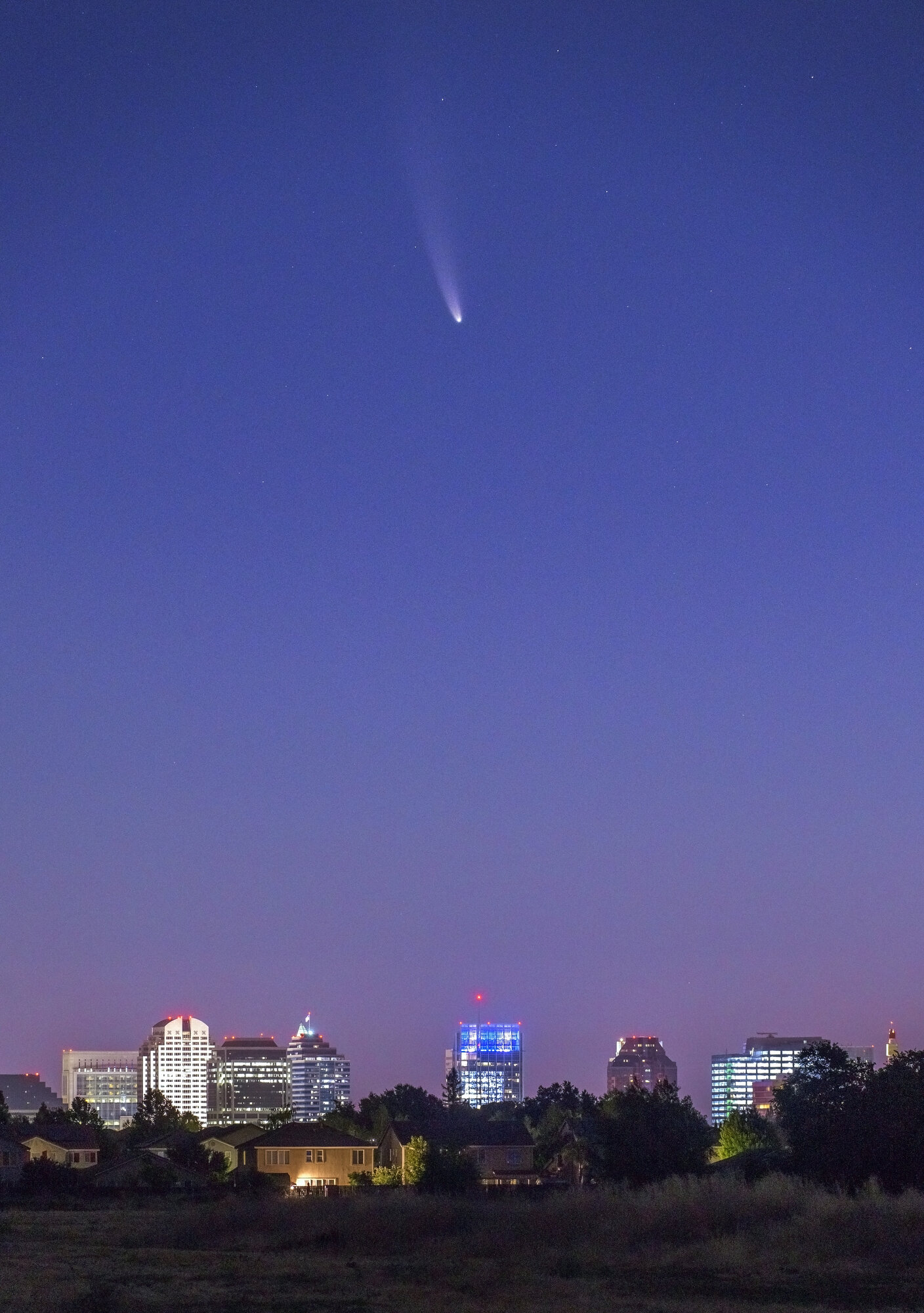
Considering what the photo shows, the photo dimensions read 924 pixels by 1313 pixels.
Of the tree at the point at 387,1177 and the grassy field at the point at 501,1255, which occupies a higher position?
the grassy field at the point at 501,1255

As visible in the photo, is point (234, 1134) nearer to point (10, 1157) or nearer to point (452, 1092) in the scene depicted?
point (10, 1157)

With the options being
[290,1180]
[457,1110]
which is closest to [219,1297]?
[290,1180]

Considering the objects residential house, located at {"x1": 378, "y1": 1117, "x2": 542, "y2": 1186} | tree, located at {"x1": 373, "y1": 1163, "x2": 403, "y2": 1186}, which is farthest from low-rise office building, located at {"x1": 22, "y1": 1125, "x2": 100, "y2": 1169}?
tree, located at {"x1": 373, "y1": 1163, "x2": 403, "y2": 1186}

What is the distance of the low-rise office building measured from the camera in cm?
10900

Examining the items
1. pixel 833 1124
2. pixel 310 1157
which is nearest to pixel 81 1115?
pixel 310 1157

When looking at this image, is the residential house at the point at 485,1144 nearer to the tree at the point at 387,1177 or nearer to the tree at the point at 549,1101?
the tree at the point at 387,1177

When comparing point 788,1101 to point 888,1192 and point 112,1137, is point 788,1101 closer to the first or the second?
point 888,1192

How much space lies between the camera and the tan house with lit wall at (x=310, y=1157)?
318ft

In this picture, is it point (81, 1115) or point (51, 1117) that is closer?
point (81, 1115)

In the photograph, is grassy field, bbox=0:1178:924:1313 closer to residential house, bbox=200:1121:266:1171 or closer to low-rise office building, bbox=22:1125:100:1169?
residential house, bbox=200:1121:266:1171

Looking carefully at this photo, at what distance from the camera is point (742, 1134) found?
10112 centimetres

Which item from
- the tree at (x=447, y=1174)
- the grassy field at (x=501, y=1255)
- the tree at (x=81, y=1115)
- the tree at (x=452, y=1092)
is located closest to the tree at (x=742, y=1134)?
the tree at (x=447, y=1174)

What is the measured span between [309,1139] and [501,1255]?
58917 millimetres

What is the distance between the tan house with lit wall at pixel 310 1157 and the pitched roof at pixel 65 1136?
17.8 metres
